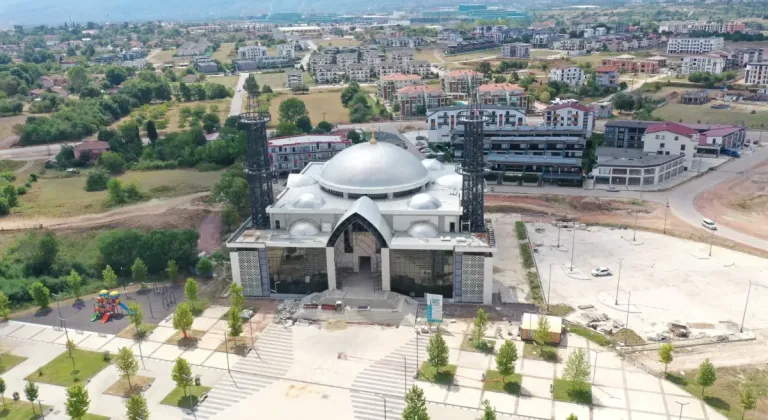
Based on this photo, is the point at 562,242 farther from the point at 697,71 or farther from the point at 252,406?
the point at 697,71

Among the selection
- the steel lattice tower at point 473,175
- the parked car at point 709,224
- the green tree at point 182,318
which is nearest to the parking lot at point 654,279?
the parked car at point 709,224

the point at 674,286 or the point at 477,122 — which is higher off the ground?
the point at 477,122

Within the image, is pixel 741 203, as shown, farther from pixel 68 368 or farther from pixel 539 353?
pixel 68 368

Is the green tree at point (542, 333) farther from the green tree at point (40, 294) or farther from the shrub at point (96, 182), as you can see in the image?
the shrub at point (96, 182)

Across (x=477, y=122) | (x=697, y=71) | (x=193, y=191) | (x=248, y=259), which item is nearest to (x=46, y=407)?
(x=248, y=259)

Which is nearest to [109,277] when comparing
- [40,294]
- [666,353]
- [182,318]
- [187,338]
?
[40,294]
